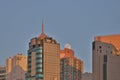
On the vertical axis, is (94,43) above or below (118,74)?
above

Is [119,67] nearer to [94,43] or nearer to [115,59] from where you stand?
[115,59]

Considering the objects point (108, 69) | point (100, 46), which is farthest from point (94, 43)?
point (108, 69)

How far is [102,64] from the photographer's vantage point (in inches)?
7298

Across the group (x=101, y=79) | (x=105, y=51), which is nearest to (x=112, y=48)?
(x=105, y=51)

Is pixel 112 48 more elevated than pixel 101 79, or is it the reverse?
pixel 112 48

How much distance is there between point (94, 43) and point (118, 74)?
18857 millimetres

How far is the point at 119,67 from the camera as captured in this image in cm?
18738

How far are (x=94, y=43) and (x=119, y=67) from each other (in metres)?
17.0

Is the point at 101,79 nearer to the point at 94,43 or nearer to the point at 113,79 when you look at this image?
the point at 113,79

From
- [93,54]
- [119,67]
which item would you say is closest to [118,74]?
[119,67]

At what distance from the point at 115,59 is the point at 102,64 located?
686cm

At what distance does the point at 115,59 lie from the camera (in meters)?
187

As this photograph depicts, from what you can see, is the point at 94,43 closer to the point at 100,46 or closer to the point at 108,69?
the point at 100,46

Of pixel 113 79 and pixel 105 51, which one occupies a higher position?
pixel 105 51
